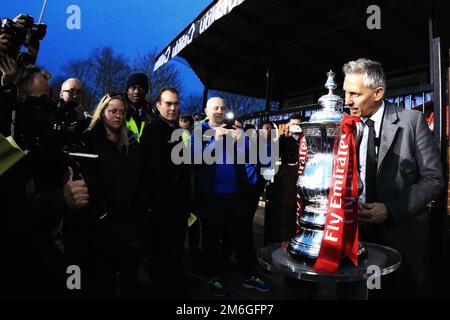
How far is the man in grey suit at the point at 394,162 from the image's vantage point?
154 centimetres

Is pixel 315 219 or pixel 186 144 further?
pixel 186 144

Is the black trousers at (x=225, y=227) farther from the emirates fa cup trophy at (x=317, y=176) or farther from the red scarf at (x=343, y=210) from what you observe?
the red scarf at (x=343, y=210)

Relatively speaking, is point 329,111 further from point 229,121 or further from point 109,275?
point 229,121

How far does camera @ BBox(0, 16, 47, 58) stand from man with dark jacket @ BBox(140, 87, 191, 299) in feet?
4.72

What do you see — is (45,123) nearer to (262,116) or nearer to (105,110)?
(105,110)

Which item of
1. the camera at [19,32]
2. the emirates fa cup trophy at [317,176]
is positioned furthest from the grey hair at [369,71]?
the camera at [19,32]

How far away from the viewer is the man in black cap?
13.4 ft

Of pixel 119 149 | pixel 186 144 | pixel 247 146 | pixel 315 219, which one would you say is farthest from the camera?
pixel 247 146

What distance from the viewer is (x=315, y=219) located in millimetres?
1171

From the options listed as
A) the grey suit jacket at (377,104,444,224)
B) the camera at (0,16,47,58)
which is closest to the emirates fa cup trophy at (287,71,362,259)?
the grey suit jacket at (377,104,444,224)

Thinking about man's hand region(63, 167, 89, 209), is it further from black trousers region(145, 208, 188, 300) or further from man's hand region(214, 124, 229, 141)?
man's hand region(214, 124, 229, 141)

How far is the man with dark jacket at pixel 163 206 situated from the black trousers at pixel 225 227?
1.22 ft
